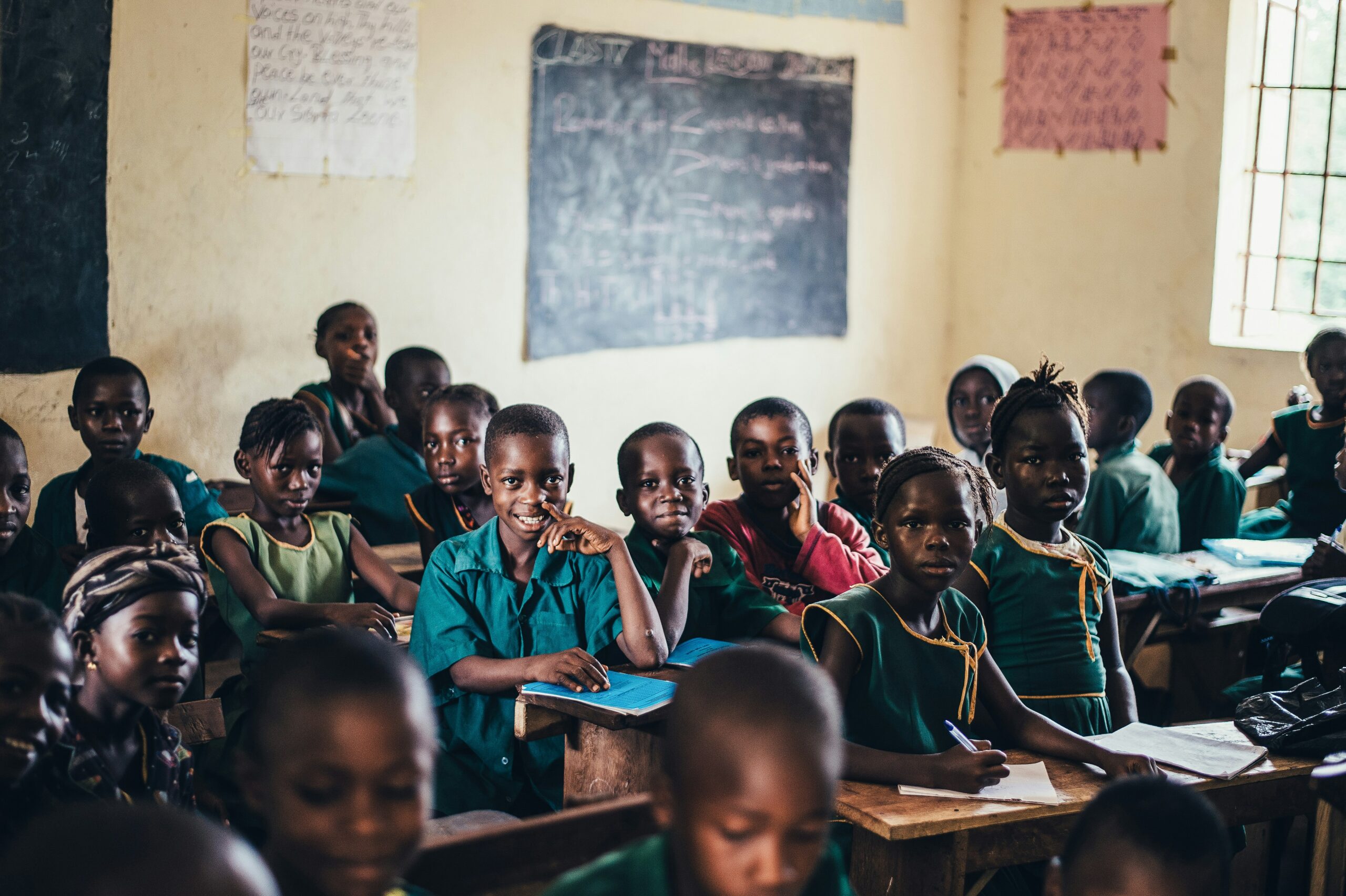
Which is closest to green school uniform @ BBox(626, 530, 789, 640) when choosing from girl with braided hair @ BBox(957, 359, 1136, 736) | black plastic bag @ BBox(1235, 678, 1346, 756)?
girl with braided hair @ BBox(957, 359, 1136, 736)

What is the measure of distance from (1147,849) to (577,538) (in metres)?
1.31

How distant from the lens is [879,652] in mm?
2145

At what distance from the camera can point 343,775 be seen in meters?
1.18

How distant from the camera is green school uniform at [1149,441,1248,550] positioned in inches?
173

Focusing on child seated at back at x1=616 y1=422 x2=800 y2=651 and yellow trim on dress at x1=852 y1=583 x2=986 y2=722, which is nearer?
→ yellow trim on dress at x1=852 y1=583 x2=986 y2=722

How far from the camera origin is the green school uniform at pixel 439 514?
3.52 meters

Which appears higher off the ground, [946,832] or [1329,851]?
[946,832]

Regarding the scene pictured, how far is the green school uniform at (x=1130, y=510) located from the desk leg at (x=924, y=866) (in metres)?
2.19

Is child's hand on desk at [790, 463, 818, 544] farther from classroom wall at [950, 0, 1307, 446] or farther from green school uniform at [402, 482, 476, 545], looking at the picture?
classroom wall at [950, 0, 1307, 446]

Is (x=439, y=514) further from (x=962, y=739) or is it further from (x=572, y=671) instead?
(x=962, y=739)

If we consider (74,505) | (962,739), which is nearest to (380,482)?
(74,505)

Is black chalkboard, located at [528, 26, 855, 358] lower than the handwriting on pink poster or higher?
lower

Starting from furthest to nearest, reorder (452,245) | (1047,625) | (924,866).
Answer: (452,245)
(1047,625)
(924,866)

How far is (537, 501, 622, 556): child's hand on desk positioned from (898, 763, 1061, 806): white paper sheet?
80cm
